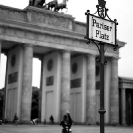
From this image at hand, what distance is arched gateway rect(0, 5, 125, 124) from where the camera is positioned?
46875 millimetres

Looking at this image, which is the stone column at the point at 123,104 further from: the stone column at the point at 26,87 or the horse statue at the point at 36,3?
the horse statue at the point at 36,3

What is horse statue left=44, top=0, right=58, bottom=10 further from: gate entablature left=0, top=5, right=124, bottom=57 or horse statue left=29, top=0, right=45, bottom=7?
gate entablature left=0, top=5, right=124, bottom=57

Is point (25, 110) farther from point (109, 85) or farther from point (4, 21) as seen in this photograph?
point (109, 85)

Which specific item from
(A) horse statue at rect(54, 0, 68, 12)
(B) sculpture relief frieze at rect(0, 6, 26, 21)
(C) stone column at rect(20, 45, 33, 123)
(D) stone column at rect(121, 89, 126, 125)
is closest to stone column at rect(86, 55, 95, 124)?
(D) stone column at rect(121, 89, 126, 125)

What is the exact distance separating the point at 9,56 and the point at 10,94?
7.63 meters

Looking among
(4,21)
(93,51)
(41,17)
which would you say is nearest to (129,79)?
(93,51)

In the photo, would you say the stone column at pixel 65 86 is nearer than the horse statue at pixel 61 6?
Yes

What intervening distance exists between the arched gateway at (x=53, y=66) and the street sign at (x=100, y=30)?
121 ft

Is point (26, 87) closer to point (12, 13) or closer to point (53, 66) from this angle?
point (53, 66)

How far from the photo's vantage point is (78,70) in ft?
184

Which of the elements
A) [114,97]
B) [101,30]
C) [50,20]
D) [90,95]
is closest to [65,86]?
[90,95]

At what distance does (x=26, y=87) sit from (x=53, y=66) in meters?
8.59

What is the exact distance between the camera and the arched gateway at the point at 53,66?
154 feet

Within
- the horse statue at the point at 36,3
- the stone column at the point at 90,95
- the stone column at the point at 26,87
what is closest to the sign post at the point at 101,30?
the stone column at the point at 26,87
